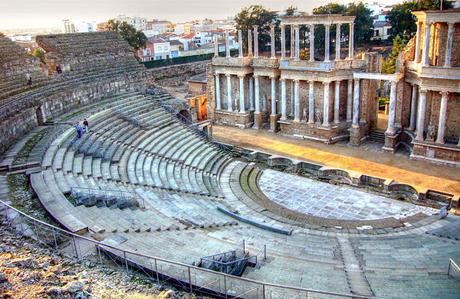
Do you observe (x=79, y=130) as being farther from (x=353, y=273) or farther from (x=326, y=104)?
(x=326, y=104)

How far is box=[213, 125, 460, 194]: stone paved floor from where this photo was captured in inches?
930

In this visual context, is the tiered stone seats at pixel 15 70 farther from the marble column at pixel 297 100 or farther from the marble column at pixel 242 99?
the marble column at pixel 297 100

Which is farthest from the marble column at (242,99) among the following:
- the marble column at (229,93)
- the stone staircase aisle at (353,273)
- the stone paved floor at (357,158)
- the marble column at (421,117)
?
the stone staircase aisle at (353,273)

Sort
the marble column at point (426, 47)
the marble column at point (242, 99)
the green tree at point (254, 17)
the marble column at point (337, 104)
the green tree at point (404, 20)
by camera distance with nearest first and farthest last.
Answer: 1. the marble column at point (426, 47)
2. the marble column at point (337, 104)
3. the marble column at point (242, 99)
4. the green tree at point (404, 20)
5. the green tree at point (254, 17)

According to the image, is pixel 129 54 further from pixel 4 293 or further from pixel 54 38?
pixel 4 293

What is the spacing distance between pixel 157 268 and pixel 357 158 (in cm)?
1965

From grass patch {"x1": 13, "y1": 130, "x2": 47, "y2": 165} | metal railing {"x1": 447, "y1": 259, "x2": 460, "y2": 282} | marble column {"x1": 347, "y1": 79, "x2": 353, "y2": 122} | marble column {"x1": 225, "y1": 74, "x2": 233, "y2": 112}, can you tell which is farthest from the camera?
marble column {"x1": 225, "y1": 74, "x2": 233, "y2": 112}

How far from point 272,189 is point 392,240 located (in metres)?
8.49

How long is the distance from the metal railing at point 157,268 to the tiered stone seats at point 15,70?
13490 mm

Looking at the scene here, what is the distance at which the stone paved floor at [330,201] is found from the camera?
2036 cm

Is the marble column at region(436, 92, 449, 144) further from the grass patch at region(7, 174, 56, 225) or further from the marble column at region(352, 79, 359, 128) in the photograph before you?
the grass patch at region(7, 174, 56, 225)

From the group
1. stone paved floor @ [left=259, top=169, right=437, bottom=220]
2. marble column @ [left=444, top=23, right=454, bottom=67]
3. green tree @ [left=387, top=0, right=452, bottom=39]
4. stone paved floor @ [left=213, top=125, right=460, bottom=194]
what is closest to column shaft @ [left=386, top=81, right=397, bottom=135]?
stone paved floor @ [left=213, top=125, right=460, bottom=194]

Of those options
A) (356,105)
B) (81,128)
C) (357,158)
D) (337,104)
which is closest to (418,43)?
(356,105)

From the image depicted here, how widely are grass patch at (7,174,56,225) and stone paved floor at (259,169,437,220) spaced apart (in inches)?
469
